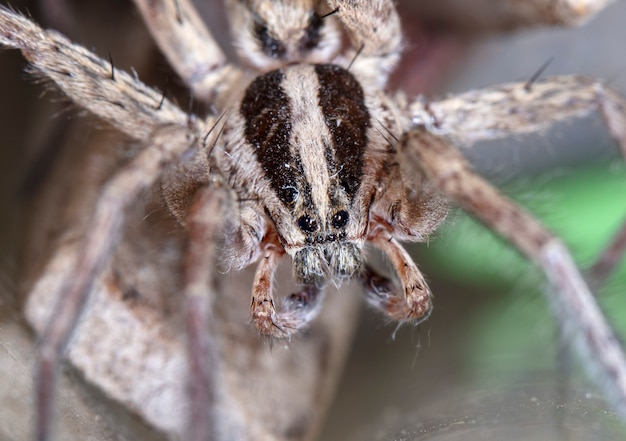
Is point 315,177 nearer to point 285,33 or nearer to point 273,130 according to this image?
point 273,130

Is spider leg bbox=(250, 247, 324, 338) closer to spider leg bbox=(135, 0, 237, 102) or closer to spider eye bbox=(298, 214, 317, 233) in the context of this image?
spider eye bbox=(298, 214, 317, 233)

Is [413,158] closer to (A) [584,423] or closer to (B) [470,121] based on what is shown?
(B) [470,121]

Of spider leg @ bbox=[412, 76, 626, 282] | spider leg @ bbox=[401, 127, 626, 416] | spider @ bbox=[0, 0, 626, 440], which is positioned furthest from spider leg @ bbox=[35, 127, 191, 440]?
spider leg @ bbox=[412, 76, 626, 282]

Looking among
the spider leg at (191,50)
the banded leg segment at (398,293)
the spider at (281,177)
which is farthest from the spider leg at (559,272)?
the spider leg at (191,50)

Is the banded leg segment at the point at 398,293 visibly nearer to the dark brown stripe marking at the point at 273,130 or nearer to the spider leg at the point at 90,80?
the dark brown stripe marking at the point at 273,130

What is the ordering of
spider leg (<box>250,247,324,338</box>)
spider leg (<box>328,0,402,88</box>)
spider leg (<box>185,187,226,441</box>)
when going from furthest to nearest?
spider leg (<box>328,0,402,88</box>) < spider leg (<box>250,247,324,338</box>) < spider leg (<box>185,187,226,441</box>)
